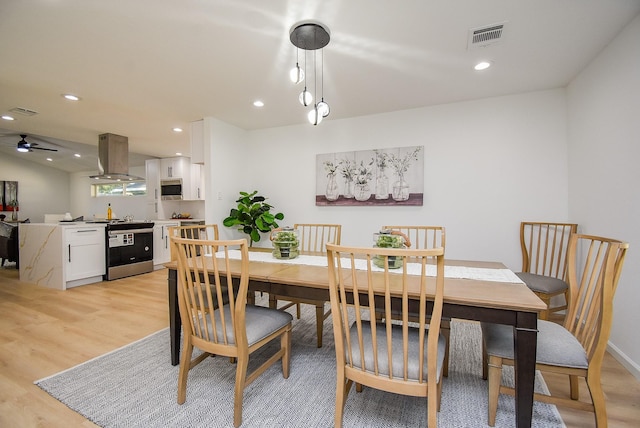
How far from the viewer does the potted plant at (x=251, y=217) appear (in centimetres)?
395

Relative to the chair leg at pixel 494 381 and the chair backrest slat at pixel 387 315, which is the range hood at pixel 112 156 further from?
the chair leg at pixel 494 381

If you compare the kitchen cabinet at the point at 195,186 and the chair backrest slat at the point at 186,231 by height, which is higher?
the kitchen cabinet at the point at 195,186

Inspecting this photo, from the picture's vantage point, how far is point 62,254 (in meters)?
3.79

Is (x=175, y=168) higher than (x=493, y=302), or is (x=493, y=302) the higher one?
(x=175, y=168)

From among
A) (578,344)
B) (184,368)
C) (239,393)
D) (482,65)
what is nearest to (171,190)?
(184,368)

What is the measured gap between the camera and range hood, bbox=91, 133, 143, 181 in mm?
4707

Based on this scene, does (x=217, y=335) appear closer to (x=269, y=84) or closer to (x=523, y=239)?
(x=269, y=84)

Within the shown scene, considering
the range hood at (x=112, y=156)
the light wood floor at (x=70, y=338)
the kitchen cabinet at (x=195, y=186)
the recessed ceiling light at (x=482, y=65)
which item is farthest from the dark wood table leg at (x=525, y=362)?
the kitchen cabinet at (x=195, y=186)

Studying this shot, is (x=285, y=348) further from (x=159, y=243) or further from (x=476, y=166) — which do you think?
(x=159, y=243)

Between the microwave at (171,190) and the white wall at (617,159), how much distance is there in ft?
21.3

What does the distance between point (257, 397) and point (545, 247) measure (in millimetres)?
2968

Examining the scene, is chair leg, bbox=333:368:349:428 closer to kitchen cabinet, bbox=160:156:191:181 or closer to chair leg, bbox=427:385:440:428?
chair leg, bbox=427:385:440:428

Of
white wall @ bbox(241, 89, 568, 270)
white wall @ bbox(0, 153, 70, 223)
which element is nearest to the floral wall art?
white wall @ bbox(241, 89, 568, 270)

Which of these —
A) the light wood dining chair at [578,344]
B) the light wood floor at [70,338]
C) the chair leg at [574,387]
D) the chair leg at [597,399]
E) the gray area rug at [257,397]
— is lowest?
the gray area rug at [257,397]
